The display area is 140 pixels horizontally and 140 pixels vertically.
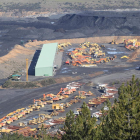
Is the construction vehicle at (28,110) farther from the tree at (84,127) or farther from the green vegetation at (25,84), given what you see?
the tree at (84,127)

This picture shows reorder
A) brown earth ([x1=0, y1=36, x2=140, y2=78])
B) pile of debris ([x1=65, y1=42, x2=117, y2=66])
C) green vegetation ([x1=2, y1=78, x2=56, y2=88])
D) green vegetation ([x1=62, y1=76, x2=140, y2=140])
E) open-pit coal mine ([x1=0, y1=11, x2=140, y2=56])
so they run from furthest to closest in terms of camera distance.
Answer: open-pit coal mine ([x1=0, y1=11, x2=140, y2=56]) → pile of debris ([x1=65, y1=42, x2=117, y2=66]) → brown earth ([x1=0, y1=36, x2=140, y2=78]) → green vegetation ([x1=2, y1=78, x2=56, y2=88]) → green vegetation ([x1=62, y1=76, x2=140, y2=140])

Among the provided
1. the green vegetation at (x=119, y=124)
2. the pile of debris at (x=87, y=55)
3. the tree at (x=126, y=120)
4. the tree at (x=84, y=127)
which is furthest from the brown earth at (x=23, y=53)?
the tree at (x=126, y=120)

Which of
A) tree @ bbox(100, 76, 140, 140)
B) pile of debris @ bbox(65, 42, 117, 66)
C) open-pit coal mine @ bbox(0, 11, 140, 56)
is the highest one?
tree @ bbox(100, 76, 140, 140)

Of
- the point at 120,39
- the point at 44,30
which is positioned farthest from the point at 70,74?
the point at 44,30

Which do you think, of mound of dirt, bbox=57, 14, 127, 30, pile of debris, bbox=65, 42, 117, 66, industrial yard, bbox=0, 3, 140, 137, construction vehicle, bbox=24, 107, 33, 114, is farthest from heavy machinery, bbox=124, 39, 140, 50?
construction vehicle, bbox=24, 107, 33, 114

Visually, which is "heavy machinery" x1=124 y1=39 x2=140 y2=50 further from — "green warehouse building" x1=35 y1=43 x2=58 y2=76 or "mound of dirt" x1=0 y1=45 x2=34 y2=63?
"mound of dirt" x1=0 y1=45 x2=34 y2=63

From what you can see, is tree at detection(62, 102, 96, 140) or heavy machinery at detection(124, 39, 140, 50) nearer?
tree at detection(62, 102, 96, 140)

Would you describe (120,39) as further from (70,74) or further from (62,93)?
(62,93)

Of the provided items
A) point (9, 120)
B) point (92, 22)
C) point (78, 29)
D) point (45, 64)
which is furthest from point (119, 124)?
point (92, 22)
